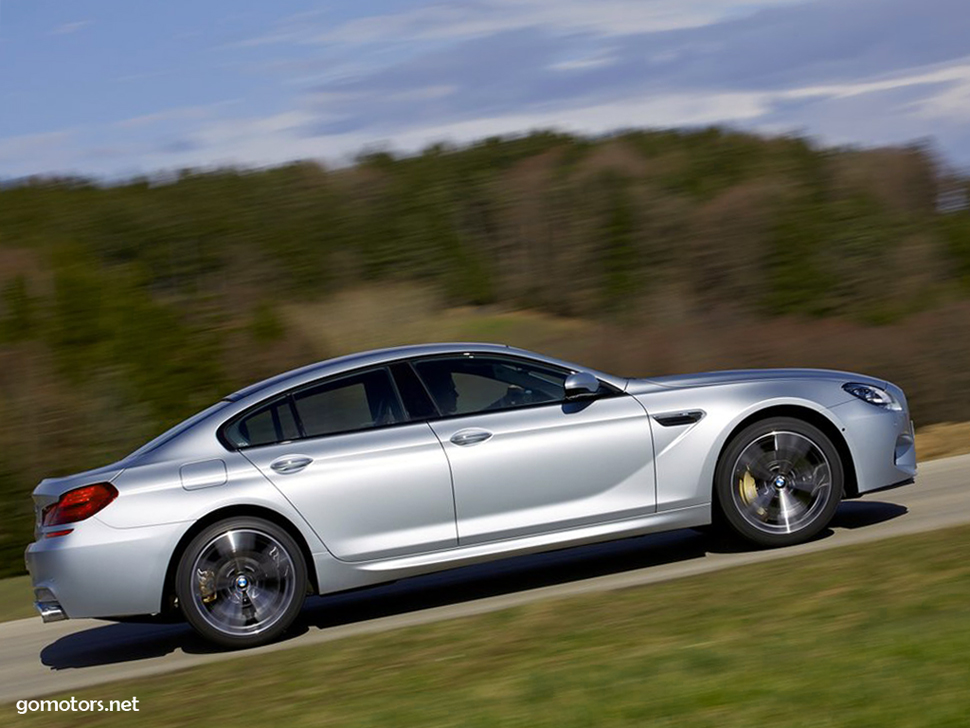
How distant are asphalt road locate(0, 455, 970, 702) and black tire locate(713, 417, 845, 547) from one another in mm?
156

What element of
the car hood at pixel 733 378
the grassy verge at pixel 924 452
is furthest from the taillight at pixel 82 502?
the car hood at pixel 733 378

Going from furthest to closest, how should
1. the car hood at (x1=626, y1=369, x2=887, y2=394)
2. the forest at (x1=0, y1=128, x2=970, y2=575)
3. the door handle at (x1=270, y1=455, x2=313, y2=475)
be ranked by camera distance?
1. the forest at (x1=0, y1=128, x2=970, y2=575)
2. the car hood at (x1=626, y1=369, x2=887, y2=394)
3. the door handle at (x1=270, y1=455, x2=313, y2=475)

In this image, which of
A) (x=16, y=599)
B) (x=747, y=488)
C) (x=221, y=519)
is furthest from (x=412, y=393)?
(x=16, y=599)

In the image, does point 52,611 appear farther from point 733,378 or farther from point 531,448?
point 733,378

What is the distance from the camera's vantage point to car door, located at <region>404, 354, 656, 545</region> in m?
7.94

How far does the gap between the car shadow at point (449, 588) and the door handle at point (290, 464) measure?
1.10 metres

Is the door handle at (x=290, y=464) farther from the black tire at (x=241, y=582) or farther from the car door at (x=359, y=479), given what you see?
the black tire at (x=241, y=582)

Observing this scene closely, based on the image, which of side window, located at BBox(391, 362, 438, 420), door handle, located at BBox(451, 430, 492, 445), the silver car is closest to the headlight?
the silver car

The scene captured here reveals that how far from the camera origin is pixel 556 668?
6.18 metres

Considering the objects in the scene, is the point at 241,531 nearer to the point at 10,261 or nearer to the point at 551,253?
the point at 10,261

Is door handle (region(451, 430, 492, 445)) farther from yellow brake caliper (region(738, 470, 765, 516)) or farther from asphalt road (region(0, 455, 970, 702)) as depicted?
yellow brake caliper (region(738, 470, 765, 516))

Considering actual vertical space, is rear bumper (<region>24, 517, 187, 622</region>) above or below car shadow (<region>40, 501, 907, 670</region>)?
above

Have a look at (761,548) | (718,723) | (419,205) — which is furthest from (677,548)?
(419,205)

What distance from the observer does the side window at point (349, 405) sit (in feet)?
26.3
